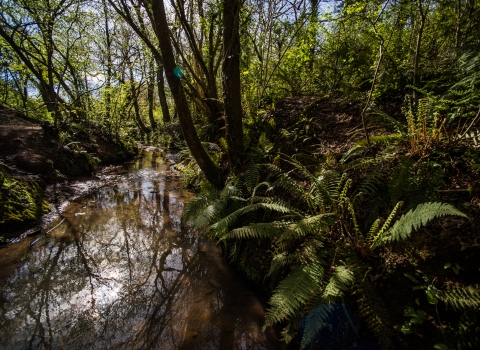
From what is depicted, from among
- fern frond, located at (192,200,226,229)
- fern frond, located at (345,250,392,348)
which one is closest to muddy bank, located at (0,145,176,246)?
fern frond, located at (192,200,226,229)

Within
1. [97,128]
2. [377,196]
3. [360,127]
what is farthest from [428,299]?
[97,128]

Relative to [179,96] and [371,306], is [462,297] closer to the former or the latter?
[371,306]

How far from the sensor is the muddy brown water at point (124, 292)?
7.33 ft

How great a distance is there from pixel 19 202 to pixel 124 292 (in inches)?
117

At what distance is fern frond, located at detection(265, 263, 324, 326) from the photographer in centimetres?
171

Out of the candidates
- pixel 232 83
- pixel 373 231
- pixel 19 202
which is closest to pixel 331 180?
pixel 373 231

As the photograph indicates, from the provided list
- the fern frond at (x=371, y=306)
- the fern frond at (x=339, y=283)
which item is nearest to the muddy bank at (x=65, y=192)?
the fern frond at (x=339, y=283)

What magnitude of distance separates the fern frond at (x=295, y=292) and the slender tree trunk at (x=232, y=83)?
2.14 meters

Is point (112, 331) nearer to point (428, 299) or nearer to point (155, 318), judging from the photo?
point (155, 318)

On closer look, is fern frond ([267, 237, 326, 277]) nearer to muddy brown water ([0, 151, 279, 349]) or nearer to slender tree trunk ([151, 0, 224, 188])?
muddy brown water ([0, 151, 279, 349])

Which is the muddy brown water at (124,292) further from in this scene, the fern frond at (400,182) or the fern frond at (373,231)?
the fern frond at (400,182)

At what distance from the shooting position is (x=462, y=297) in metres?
1.45

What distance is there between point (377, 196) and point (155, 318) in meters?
2.56

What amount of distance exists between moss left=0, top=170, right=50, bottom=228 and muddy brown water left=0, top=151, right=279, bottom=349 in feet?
1.44
